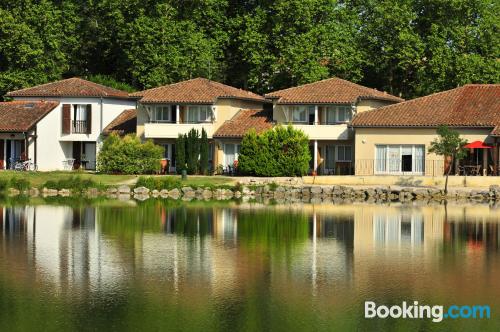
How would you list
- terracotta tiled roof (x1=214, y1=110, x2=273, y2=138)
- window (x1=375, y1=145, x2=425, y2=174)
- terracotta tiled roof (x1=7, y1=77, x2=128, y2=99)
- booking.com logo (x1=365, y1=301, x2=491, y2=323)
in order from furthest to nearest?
1. terracotta tiled roof (x1=7, y1=77, x2=128, y2=99)
2. terracotta tiled roof (x1=214, y1=110, x2=273, y2=138)
3. window (x1=375, y1=145, x2=425, y2=174)
4. booking.com logo (x1=365, y1=301, x2=491, y2=323)

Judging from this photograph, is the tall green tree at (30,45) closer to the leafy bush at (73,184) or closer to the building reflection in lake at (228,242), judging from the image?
the leafy bush at (73,184)

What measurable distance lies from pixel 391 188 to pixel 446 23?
20356 millimetres

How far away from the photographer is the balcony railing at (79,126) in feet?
230

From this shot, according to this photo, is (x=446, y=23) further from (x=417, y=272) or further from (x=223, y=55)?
(x=417, y=272)

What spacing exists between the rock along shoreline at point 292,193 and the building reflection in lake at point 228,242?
5601 millimetres

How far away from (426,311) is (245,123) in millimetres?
44660

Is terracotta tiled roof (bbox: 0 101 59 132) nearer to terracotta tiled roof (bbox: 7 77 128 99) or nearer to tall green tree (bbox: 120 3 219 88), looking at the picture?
terracotta tiled roof (bbox: 7 77 128 99)

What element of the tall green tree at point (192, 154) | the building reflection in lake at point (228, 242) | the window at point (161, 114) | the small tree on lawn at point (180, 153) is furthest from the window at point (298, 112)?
the building reflection in lake at point (228, 242)

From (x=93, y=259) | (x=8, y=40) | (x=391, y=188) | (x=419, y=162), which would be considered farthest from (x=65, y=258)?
(x=8, y=40)

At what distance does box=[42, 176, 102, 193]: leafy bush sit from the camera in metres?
57.0

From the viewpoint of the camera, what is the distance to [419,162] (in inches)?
2434

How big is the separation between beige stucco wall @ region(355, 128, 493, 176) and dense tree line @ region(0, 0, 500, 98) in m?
9.55

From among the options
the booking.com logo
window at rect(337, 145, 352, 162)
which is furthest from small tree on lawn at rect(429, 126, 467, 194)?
the booking.com logo

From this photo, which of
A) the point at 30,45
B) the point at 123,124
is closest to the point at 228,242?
the point at 123,124
